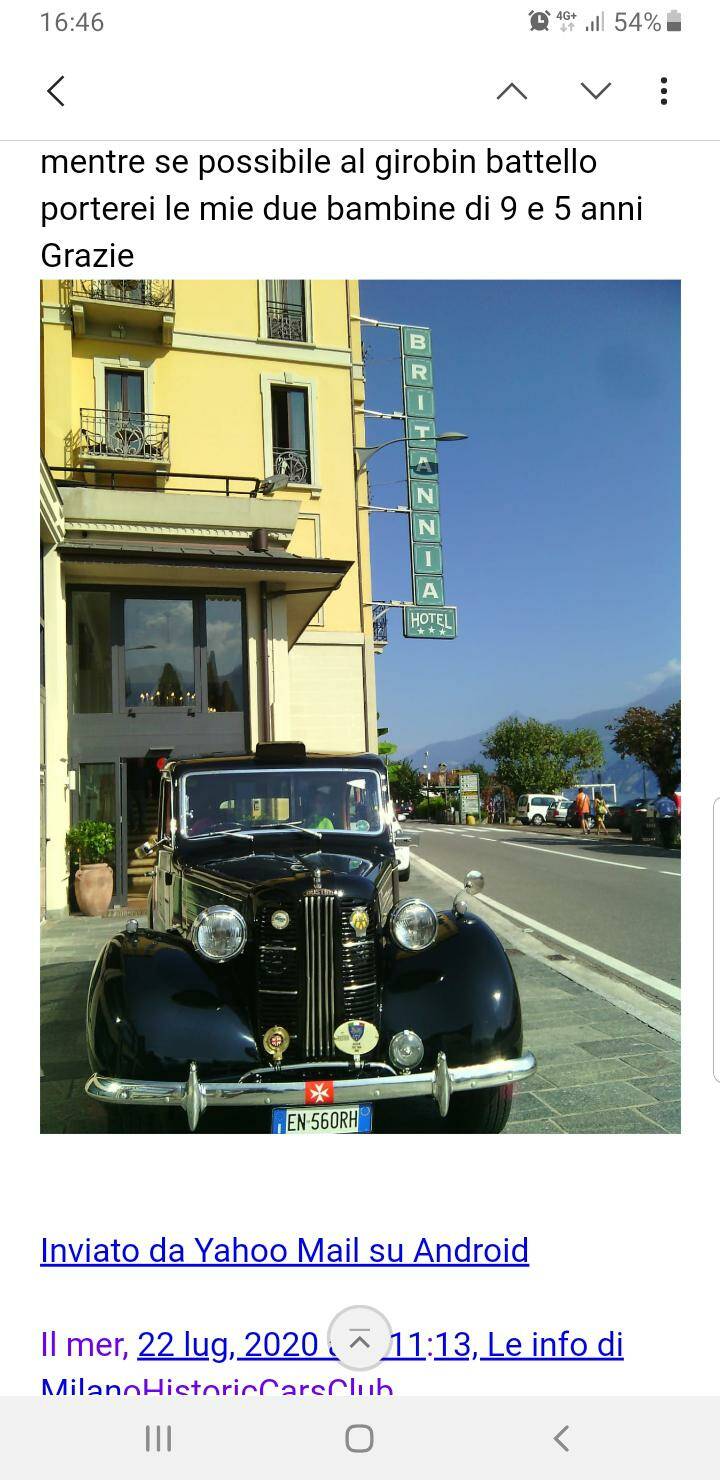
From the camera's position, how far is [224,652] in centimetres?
1214

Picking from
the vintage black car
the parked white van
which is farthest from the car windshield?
the parked white van

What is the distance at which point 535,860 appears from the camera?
55.4ft

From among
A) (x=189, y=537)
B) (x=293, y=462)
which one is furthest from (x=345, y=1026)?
(x=293, y=462)

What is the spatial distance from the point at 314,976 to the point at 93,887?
8.00 metres

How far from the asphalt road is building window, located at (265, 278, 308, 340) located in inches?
373

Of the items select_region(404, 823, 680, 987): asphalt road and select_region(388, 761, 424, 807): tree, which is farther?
select_region(388, 761, 424, 807): tree

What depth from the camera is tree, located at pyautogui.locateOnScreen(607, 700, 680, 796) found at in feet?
72.6

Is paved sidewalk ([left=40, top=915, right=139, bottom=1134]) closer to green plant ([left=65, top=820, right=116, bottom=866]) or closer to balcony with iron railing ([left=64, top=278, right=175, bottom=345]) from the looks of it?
green plant ([left=65, top=820, right=116, bottom=866])

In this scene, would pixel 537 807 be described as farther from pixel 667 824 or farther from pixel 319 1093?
pixel 319 1093
